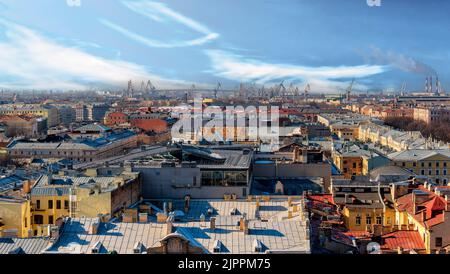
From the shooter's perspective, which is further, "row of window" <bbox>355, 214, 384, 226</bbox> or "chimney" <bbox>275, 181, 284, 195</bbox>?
"chimney" <bbox>275, 181, 284, 195</bbox>

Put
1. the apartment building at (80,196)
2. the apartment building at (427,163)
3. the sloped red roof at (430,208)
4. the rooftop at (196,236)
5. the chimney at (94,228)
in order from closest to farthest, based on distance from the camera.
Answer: the rooftop at (196,236) < the chimney at (94,228) < the sloped red roof at (430,208) < the apartment building at (80,196) < the apartment building at (427,163)

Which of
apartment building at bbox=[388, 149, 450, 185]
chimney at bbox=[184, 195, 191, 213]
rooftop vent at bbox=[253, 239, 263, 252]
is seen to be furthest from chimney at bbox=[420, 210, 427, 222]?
apartment building at bbox=[388, 149, 450, 185]

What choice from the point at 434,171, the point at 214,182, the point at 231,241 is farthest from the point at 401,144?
the point at 231,241

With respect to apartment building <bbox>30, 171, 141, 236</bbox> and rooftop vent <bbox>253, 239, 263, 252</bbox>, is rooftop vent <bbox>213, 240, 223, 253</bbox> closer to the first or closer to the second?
rooftop vent <bbox>253, 239, 263, 252</bbox>

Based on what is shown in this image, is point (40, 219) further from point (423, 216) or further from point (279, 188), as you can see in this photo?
point (423, 216)

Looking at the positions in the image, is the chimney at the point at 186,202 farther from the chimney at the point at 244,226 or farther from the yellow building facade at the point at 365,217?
the chimney at the point at 244,226

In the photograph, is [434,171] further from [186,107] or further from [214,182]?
[186,107]

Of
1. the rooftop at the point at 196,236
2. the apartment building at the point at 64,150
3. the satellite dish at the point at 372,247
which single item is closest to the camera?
the rooftop at the point at 196,236

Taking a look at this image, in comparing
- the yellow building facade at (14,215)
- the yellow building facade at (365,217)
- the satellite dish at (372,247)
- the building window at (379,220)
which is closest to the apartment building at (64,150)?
the yellow building facade at (14,215)

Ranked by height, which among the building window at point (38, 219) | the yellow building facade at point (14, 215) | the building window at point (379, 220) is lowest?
the building window at point (379, 220)
